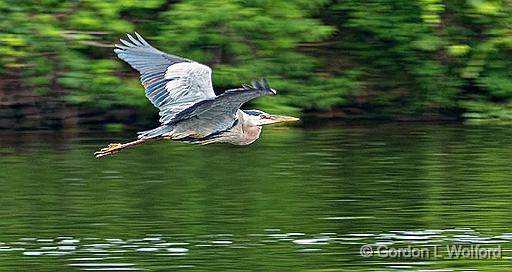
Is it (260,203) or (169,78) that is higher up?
(169,78)

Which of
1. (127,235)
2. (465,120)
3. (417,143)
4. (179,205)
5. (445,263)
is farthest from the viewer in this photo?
(465,120)

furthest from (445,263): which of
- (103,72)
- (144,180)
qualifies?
(103,72)

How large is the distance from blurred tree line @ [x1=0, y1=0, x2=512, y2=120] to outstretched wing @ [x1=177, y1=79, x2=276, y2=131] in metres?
8.92

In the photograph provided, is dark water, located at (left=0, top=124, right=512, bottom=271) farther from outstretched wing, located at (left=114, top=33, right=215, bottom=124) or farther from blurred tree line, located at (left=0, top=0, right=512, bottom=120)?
blurred tree line, located at (left=0, top=0, right=512, bottom=120)

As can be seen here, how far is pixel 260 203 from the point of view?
12797 millimetres

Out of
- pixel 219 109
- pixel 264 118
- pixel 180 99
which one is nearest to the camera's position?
pixel 219 109

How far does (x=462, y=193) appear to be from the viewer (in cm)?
1322

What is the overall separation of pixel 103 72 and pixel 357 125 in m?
4.07

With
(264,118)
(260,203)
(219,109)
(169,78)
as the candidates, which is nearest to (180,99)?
(169,78)

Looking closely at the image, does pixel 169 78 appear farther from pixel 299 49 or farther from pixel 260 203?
pixel 299 49

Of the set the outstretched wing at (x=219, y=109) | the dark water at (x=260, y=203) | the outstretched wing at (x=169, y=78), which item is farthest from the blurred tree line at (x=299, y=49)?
the outstretched wing at (x=219, y=109)

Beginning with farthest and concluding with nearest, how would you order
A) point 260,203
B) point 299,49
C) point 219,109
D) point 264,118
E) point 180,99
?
1. point 299,49
2. point 260,203
3. point 264,118
4. point 180,99
5. point 219,109

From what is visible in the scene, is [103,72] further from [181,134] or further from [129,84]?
[181,134]

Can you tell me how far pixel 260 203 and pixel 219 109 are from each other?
2.66 meters
